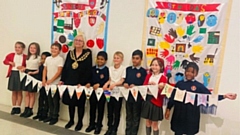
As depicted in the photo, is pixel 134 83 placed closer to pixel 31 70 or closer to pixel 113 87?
pixel 113 87

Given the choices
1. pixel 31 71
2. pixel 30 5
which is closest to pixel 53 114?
pixel 31 71

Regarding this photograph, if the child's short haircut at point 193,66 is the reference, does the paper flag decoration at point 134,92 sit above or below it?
below

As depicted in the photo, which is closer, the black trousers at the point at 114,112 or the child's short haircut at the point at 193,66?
the child's short haircut at the point at 193,66

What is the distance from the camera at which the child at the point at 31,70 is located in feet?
13.7

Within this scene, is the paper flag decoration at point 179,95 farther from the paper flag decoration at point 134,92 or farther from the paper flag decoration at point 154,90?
the paper flag decoration at point 134,92

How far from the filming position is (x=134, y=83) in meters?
3.48

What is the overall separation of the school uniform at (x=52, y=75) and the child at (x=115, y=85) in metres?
0.87

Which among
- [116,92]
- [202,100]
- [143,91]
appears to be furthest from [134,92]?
[202,100]

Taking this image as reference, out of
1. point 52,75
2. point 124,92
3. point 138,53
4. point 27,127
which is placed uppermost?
point 138,53

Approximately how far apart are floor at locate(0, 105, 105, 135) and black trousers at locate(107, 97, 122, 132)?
222mm

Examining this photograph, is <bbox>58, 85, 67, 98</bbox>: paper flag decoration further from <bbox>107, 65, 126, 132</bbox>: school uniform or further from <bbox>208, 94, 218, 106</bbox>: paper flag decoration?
<bbox>208, 94, 218, 106</bbox>: paper flag decoration

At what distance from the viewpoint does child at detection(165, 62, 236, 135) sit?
10.1 ft

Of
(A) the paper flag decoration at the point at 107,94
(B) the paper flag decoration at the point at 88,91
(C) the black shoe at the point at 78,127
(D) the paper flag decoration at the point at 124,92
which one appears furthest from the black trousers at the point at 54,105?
(D) the paper flag decoration at the point at 124,92

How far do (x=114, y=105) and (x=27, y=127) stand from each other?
138cm
